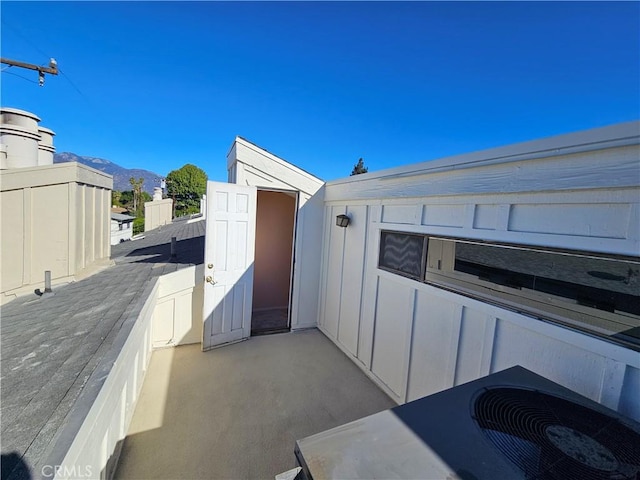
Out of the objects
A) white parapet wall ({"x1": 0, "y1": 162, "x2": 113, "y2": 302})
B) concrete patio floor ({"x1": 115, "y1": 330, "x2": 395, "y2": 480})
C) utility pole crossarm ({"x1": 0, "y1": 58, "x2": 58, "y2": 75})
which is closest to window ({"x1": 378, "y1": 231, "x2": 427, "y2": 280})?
concrete patio floor ({"x1": 115, "y1": 330, "x2": 395, "y2": 480})

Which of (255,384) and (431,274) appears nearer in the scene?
(431,274)

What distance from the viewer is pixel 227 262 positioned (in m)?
3.96

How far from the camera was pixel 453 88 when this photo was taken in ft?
25.8

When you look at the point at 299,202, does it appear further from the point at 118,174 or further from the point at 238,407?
the point at 118,174

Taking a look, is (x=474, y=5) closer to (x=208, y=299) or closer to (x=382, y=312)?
(x=382, y=312)

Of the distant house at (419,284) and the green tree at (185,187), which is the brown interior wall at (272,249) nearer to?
the distant house at (419,284)

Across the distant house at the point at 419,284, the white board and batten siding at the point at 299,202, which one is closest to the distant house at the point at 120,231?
the distant house at the point at 419,284

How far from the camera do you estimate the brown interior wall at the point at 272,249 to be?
5809mm

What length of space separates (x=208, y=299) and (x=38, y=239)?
6.44 feet

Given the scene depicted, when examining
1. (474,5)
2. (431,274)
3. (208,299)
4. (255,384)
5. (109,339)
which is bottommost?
(255,384)

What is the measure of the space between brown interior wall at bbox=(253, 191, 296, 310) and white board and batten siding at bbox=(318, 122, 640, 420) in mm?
2515

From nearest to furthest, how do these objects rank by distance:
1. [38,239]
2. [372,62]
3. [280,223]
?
[38,239]
[280,223]
[372,62]

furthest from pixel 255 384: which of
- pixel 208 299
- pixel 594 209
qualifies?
pixel 594 209

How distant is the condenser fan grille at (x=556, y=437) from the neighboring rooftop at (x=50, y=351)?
1.55 m
